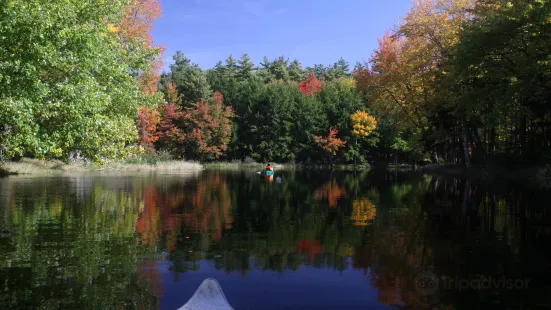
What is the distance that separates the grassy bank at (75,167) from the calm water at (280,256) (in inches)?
706

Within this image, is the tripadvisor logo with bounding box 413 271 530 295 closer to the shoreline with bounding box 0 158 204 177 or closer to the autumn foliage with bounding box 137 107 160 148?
the shoreline with bounding box 0 158 204 177

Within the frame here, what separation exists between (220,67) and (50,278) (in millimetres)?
84703

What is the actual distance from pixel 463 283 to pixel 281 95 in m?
61.3

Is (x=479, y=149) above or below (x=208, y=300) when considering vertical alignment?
above

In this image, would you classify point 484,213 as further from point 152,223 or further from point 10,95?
point 10,95

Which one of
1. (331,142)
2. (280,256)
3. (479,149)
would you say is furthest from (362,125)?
(280,256)

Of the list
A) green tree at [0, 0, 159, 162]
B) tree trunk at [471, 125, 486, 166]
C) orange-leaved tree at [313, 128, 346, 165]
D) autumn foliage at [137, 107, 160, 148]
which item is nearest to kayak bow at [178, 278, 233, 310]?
green tree at [0, 0, 159, 162]

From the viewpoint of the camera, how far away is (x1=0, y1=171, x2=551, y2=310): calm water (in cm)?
649

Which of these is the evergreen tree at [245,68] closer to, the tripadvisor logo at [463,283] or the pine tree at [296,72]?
the pine tree at [296,72]

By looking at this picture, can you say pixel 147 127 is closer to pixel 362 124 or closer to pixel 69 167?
pixel 69 167

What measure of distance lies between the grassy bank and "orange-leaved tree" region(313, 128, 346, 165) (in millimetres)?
20145

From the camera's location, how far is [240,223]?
1282 cm

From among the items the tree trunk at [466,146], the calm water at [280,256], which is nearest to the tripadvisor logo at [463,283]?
the calm water at [280,256]

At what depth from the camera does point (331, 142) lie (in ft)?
210
